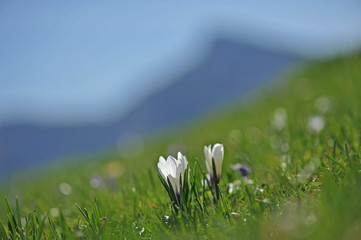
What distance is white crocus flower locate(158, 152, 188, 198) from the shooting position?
2367mm

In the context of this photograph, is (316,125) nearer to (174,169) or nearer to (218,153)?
(218,153)

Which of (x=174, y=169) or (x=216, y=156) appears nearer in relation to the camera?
(x=174, y=169)

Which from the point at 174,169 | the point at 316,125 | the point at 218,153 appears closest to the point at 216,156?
the point at 218,153

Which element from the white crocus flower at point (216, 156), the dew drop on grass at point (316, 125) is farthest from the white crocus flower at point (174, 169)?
the dew drop on grass at point (316, 125)

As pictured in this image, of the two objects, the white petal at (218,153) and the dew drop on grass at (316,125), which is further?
the dew drop on grass at (316,125)

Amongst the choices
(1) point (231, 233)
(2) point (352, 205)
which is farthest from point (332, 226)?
(1) point (231, 233)

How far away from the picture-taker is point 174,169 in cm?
240

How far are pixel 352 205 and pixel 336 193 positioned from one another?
5.5 inches

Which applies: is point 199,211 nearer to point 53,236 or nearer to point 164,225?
point 164,225

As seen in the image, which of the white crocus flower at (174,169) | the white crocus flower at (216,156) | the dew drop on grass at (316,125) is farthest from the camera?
the dew drop on grass at (316,125)

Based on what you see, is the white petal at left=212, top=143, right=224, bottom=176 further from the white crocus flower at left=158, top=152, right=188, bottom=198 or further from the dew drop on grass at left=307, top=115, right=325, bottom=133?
the dew drop on grass at left=307, top=115, right=325, bottom=133

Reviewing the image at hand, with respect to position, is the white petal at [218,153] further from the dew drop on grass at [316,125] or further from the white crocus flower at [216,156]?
the dew drop on grass at [316,125]

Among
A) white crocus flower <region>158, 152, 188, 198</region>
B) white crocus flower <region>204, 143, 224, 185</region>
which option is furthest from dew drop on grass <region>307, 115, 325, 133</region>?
white crocus flower <region>158, 152, 188, 198</region>

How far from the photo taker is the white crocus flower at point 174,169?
237 cm
